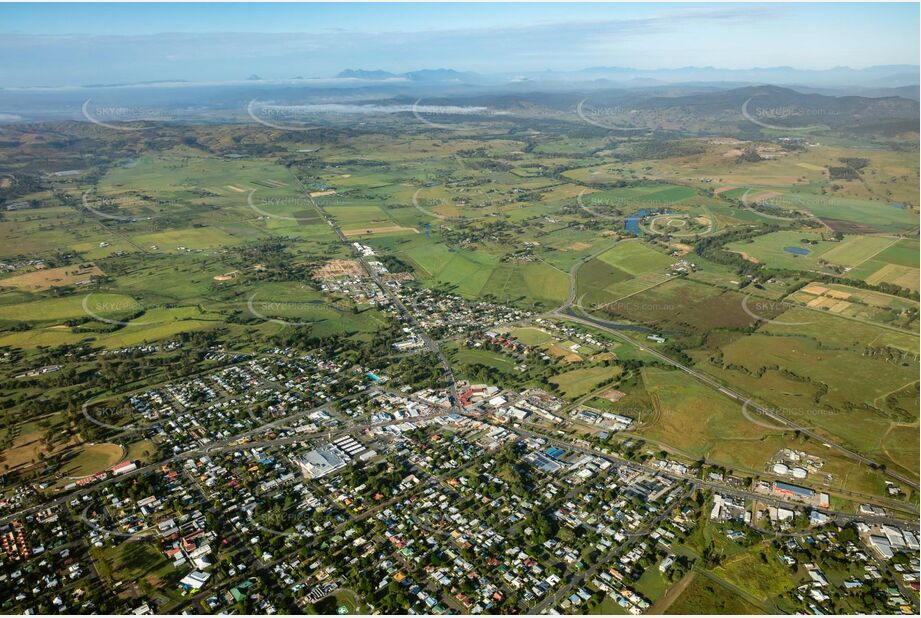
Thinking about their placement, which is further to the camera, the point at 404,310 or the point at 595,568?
the point at 404,310

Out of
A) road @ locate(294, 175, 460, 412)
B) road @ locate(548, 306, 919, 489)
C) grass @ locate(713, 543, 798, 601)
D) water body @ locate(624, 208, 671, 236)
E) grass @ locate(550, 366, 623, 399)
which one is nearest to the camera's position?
grass @ locate(713, 543, 798, 601)

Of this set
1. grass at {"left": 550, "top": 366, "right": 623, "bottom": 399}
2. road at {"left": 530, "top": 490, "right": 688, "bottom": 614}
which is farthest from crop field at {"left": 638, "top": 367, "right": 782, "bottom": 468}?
road at {"left": 530, "top": 490, "right": 688, "bottom": 614}

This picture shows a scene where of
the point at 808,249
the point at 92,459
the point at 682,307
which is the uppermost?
the point at 808,249

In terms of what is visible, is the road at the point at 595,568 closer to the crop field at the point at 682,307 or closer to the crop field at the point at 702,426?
the crop field at the point at 702,426

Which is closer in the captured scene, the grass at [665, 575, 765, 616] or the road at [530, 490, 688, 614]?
the grass at [665, 575, 765, 616]

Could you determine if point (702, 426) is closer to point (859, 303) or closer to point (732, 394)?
point (732, 394)

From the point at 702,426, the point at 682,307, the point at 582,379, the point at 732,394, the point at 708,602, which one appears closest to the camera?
the point at 708,602

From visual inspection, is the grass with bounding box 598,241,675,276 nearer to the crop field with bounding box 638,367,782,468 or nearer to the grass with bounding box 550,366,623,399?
the grass with bounding box 550,366,623,399

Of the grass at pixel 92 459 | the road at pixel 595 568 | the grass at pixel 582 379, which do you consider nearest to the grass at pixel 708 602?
the road at pixel 595 568

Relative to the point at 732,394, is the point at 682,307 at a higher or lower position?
higher

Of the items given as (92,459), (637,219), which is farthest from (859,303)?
(92,459)

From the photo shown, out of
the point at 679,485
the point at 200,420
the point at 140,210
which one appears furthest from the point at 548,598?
the point at 140,210
